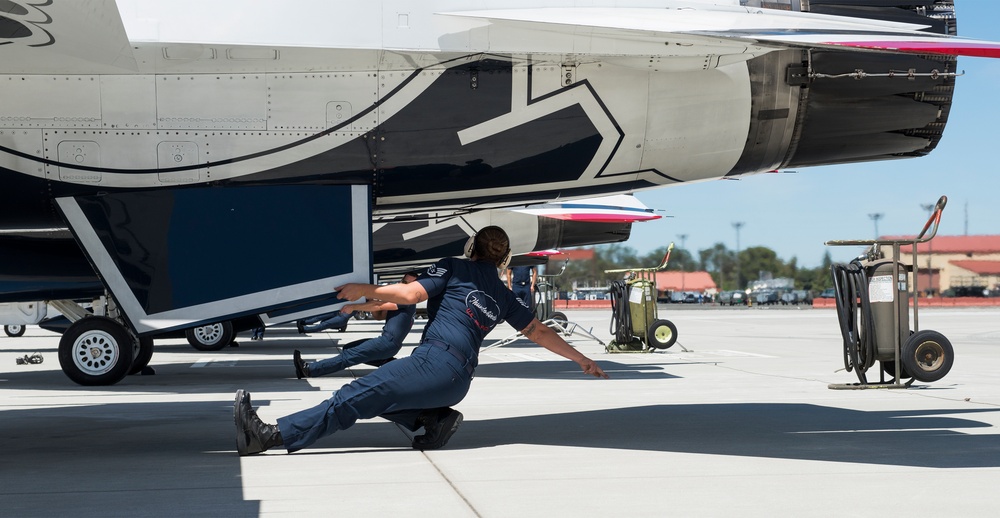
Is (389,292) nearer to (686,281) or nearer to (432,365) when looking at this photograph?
(432,365)

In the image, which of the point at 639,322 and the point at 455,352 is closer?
the point at 455,352

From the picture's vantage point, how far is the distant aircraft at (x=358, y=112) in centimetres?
728

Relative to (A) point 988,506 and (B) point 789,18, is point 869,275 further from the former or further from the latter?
(A) point 988,506

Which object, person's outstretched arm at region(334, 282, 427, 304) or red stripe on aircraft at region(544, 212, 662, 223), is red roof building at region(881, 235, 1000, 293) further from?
person's outstretched arm at region(334, 282, 427, 304)

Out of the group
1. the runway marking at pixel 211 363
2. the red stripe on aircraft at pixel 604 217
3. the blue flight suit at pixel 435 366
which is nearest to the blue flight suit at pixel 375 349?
the runway marking at pixel 211 363

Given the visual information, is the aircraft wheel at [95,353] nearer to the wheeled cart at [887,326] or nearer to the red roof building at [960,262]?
the wheeled cart at [887,326]

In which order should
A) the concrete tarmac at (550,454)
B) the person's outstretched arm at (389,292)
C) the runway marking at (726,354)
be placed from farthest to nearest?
the runway marking at (726,354) → the person's outstretched arm at (389,292) → the concrete tarmac at (550,454)

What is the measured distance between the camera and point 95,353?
41.3ft

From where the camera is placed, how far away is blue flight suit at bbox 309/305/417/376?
484 inches

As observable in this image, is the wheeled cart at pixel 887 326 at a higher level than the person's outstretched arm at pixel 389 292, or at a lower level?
lower

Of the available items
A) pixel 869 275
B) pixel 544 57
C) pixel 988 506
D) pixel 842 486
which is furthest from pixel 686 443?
pixel 869 275

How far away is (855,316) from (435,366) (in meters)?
5.80

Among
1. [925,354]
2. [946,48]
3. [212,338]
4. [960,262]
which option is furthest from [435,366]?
[960,262]

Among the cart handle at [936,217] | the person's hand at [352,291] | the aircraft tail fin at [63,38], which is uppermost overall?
the aircraft tail fin at [63,38]
